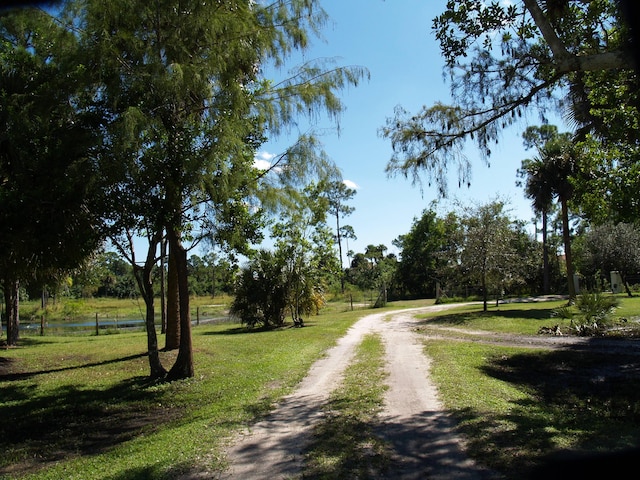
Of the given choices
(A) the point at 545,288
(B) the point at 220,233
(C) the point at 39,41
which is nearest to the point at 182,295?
A: (B) the point at 220,233

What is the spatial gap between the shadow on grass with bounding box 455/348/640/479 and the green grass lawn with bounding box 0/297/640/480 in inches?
0.9

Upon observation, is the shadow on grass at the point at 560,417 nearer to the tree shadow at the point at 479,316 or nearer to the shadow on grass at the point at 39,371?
the tree shadow at the point at 479,316

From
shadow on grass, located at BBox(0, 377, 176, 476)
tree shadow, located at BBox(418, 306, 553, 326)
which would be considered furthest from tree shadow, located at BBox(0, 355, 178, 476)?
tree shadow, located at BBox(418, 306, 553, 326)

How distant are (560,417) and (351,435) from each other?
9.53ft

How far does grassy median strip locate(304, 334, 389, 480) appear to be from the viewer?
15.3 feet

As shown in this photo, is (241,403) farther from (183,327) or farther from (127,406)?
(183,327)

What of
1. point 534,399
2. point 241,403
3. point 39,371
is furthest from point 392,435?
point 39,371

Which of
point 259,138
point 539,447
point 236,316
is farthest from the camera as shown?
point 236,316

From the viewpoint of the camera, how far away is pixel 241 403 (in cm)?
798

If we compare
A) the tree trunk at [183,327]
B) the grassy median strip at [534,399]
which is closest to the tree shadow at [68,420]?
the tree trunk at [183,327]

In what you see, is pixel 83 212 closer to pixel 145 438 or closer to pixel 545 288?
pixel 145 438

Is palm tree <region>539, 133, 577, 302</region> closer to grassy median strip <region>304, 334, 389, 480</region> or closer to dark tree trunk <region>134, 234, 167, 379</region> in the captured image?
grassy median strip <region>304, 334, 389, 480</region>

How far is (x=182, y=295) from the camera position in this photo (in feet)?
36.2

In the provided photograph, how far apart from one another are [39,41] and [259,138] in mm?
4568
